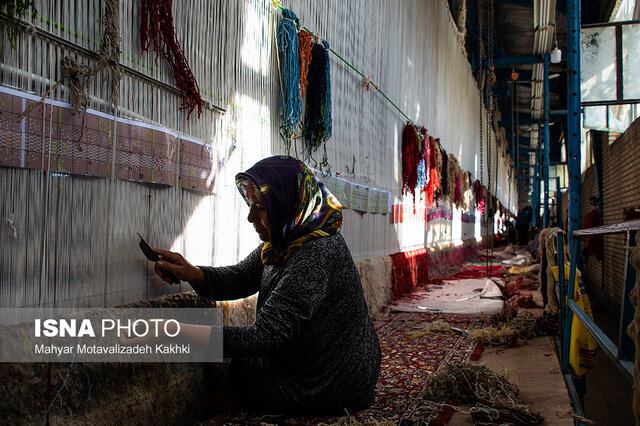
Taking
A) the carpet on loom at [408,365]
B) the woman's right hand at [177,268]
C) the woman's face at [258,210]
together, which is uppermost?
the woman's face at [258,210]

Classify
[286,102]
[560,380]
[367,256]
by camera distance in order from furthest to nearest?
[367,256]
[286,102]
[560,380]

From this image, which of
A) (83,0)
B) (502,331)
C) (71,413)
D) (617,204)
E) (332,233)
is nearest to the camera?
(71,413)

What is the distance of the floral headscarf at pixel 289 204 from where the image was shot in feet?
6.40

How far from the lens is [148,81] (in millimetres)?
2031

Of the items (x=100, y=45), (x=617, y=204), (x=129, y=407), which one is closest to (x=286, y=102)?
(x=100, y=45)

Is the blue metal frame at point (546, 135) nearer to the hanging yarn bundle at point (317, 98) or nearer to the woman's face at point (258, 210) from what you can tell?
the hanging yarn bundle at point (317, 98)

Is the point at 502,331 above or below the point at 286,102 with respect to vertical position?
below

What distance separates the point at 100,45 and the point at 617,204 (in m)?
7.31

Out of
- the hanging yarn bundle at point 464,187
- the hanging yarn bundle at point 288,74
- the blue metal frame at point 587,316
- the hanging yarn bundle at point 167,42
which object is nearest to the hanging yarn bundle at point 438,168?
the hanging yarn bundle at point 464,187

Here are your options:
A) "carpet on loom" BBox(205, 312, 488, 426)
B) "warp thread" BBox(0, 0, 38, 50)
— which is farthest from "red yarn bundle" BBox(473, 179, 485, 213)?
"warp thread" BBox(0, 0, 38, 50)

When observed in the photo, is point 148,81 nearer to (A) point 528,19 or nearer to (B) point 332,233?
(B) point 332,233

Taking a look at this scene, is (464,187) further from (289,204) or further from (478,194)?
(289,204)

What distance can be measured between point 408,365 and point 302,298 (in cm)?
159

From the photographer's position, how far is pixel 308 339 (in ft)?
6.55
